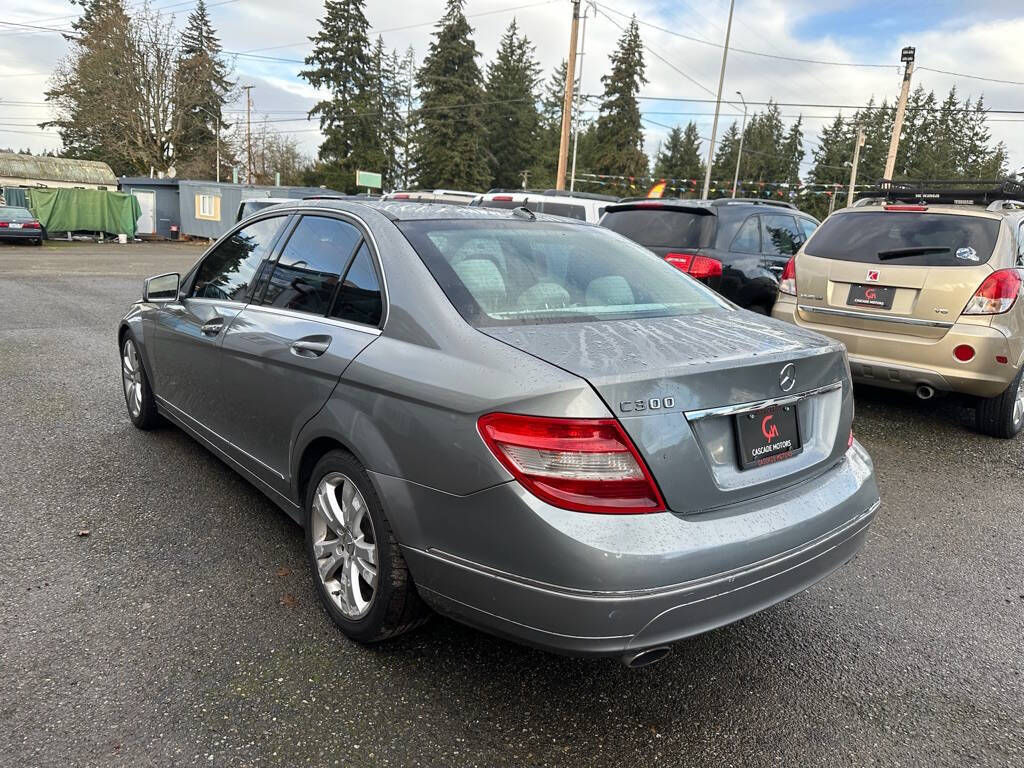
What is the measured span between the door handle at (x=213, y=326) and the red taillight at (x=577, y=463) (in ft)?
6.95

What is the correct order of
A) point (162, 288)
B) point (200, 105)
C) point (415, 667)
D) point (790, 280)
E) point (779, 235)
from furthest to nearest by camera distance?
1. point (200, 105)
2. point (779, 235)
3. point (790, 280)
4. point (162, 288)
5. point (415, 667)

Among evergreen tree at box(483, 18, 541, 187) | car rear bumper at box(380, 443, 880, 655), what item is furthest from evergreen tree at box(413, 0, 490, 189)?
car rear bumper at box(380, 443, 880, 655)

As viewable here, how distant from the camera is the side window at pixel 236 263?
3.53 meters

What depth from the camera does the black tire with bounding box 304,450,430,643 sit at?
7.79ft

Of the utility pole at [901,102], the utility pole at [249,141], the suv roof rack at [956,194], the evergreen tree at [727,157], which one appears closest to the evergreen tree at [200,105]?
the utility pole at [249,141]

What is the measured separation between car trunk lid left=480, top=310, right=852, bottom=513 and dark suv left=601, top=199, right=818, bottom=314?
4.23m

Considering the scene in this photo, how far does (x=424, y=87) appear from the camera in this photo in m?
54.7

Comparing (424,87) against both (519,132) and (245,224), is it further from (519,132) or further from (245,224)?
(245,224)

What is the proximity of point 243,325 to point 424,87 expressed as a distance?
2215 inches

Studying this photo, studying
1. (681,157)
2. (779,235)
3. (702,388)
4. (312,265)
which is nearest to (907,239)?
(779,235)

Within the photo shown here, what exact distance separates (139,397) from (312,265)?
246 centimetres

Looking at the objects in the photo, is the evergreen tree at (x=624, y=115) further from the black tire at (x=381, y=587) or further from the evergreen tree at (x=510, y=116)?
the black tire at (x=381, y=587)

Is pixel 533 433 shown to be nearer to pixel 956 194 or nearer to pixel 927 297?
pixel 927 297

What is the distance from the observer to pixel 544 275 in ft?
9.32
